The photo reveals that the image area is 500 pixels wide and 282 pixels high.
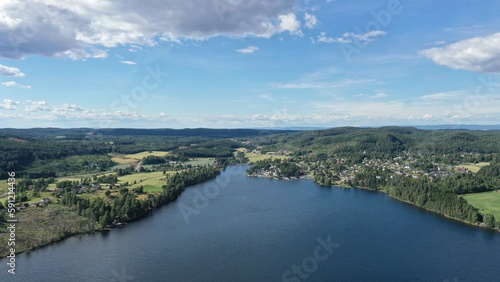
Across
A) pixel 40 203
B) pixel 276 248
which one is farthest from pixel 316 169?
pixel 40 203

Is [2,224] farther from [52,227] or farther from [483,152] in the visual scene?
[483,152]

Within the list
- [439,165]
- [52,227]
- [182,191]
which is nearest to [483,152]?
[439,165]

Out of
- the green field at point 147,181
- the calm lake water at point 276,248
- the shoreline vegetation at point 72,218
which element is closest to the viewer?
the calm lake water at point 276,248

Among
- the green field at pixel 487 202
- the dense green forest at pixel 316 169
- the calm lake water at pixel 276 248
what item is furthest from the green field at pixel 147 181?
the green field at pixel 487 202

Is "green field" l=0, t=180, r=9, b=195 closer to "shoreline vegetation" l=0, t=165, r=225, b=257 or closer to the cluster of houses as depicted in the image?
the cluster of houses

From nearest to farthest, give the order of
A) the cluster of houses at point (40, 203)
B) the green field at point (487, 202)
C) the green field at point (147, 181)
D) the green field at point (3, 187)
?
1. the cluster of houses at point (40, 203)
2. the green field at point (487, 202)
3. the green field at point (3, 187)
4. the green field at point (147, 181)

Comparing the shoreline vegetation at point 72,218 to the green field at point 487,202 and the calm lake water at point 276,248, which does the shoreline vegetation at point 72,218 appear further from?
the green field at point 487,202

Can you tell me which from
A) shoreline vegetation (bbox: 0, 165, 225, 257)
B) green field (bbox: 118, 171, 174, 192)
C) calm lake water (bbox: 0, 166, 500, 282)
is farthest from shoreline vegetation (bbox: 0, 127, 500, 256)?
calm lake water (bbox: 0, 166, 500, 282)
